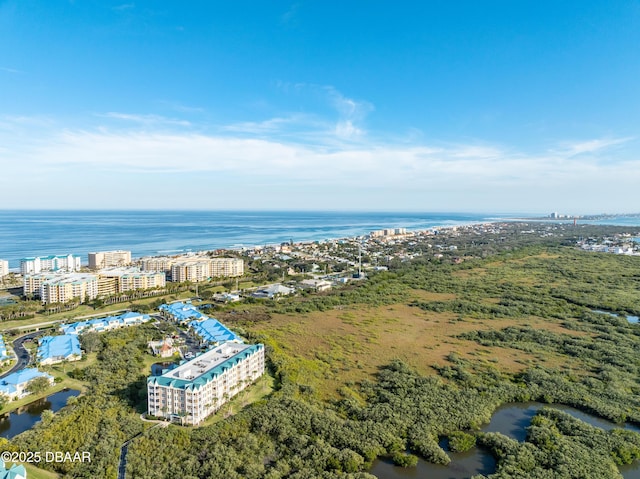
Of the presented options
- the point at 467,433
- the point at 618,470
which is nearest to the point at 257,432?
the point at 467,433

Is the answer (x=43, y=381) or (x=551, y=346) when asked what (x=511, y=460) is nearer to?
(x=551, y=346)

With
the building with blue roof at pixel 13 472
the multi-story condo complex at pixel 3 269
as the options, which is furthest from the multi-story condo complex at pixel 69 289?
the building with blue roof at pixel 13 472

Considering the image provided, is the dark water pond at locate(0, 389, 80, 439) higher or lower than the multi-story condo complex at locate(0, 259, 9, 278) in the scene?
lower

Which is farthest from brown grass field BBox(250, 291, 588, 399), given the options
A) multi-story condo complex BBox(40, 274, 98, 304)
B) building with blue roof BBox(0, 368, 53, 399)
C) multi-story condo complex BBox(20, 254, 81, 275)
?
multi-story condo complex BBox(20, 254, 81, 275)

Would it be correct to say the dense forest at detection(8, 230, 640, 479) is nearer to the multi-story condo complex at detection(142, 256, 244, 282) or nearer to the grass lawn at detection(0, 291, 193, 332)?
the grass lawn at detection(0, 291, 193, 332)

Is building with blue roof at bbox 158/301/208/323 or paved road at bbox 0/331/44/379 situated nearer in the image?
paved road at bbox 0/331/44/379

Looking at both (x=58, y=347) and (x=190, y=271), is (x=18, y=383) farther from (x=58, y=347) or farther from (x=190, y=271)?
(x=190, y=271)

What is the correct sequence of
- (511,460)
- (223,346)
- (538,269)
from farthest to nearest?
(538,269), (223,346), (511,460)
